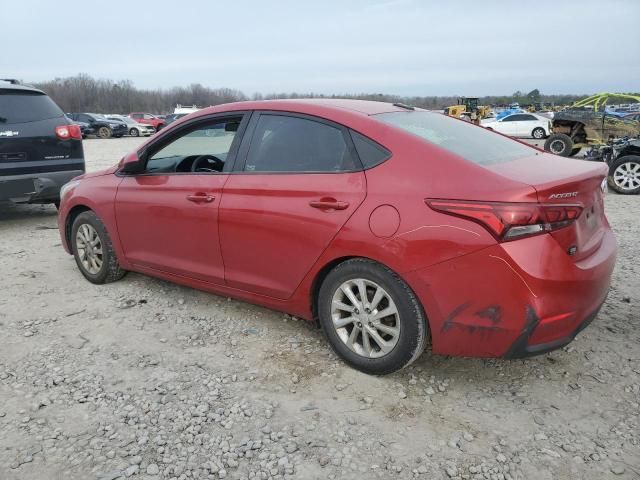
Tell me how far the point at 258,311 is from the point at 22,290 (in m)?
2.17

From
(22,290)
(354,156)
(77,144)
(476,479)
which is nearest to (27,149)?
(77,144)

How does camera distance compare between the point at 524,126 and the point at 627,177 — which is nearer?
the point at 627,177

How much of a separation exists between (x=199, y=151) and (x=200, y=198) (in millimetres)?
537

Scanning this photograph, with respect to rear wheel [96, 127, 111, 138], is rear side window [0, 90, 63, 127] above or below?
above

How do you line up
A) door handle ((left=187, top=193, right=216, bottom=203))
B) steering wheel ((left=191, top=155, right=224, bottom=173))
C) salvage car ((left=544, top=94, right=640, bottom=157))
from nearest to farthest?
door handle ((left=187, top=193, right=216, bottom=203)), steering wheel ((left=191, top=155, right=224, bottom=173)), salvage car ((left=544, top=94, right=640, bottom=157))

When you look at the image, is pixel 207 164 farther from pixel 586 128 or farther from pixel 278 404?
pixel 586 128

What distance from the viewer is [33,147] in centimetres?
653

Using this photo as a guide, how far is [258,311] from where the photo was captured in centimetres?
408

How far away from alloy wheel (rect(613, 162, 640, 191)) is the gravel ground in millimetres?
6487

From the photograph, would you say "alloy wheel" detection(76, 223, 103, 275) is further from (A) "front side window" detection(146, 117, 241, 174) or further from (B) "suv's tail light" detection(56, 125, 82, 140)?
(B) "suv's tail light" detection(56, 125, 82, 140)

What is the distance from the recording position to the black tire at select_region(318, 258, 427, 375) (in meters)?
2.81

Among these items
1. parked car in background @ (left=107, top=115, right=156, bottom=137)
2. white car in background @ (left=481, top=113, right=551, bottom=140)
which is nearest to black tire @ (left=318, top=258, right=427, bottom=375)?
white car in background @ (left=481, top=113, right=551, bottom=140)

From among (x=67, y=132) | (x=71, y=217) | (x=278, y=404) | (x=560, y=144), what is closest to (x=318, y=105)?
(x=278, y=404)

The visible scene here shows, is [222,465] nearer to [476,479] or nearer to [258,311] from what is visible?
[476,479]
